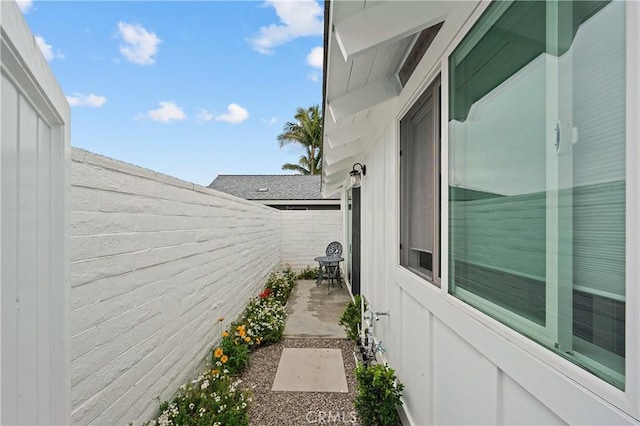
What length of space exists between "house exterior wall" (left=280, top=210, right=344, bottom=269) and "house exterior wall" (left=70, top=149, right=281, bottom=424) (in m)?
6.59

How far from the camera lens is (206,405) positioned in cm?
234

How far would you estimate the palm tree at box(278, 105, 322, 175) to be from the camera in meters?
20.1

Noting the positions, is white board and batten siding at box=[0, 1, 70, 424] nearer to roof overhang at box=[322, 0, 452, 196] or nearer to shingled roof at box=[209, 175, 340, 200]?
roof overhang at box=[322, 0, 452, 196]

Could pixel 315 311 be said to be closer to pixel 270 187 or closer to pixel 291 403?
pixel 291 403

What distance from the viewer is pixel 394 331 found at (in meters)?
2.83

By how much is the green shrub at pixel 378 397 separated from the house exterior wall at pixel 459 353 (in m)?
0.12

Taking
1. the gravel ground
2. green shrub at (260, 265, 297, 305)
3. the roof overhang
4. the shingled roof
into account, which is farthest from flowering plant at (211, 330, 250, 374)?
the shingled roof

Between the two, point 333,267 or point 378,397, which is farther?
point 333,267

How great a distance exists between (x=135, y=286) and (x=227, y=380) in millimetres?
1442

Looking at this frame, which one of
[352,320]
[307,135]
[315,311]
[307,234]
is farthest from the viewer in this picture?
[307,135]

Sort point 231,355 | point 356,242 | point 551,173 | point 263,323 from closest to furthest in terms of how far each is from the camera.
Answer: point 551,173, point 231,355, point 263,323, point 356,242

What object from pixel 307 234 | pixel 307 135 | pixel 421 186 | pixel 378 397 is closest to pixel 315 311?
pixel 378 397

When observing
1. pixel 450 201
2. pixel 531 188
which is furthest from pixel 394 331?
pixel 531 188

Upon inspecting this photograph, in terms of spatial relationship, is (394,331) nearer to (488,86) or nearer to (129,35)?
(488,86)
